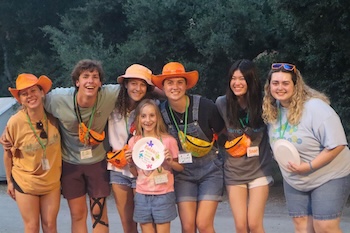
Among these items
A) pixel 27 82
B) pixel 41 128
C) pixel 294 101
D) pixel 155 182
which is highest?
pixel 27 82

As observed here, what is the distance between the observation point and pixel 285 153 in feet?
13.6

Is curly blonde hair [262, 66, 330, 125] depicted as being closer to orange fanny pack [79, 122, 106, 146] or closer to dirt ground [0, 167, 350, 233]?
orange fanny pack [79, 122, 106, 146]

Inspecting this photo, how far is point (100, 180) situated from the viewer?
4.95 m

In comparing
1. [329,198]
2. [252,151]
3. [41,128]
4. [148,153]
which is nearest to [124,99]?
[148,153]

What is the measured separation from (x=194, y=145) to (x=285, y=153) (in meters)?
0.85

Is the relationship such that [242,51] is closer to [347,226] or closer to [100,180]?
[347,226]

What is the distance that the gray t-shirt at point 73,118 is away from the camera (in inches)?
189

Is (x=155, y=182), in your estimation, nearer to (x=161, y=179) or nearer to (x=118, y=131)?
(x=161, y=179)

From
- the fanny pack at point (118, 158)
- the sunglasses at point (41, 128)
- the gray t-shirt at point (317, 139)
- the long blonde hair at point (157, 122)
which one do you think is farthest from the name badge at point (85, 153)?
the gray t-shirt at point (317, 139)

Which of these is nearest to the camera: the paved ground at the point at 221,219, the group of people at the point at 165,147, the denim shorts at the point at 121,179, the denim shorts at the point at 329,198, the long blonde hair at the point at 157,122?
the denim shorts at the point at 329,198

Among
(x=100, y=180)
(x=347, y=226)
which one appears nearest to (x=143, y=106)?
(x=100, y=180)

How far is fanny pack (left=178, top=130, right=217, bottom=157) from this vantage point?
14.9 ft

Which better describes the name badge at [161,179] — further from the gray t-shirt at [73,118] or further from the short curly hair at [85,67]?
the short curly hair at [85,67]

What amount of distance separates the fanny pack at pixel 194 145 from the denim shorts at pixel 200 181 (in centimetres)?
10
